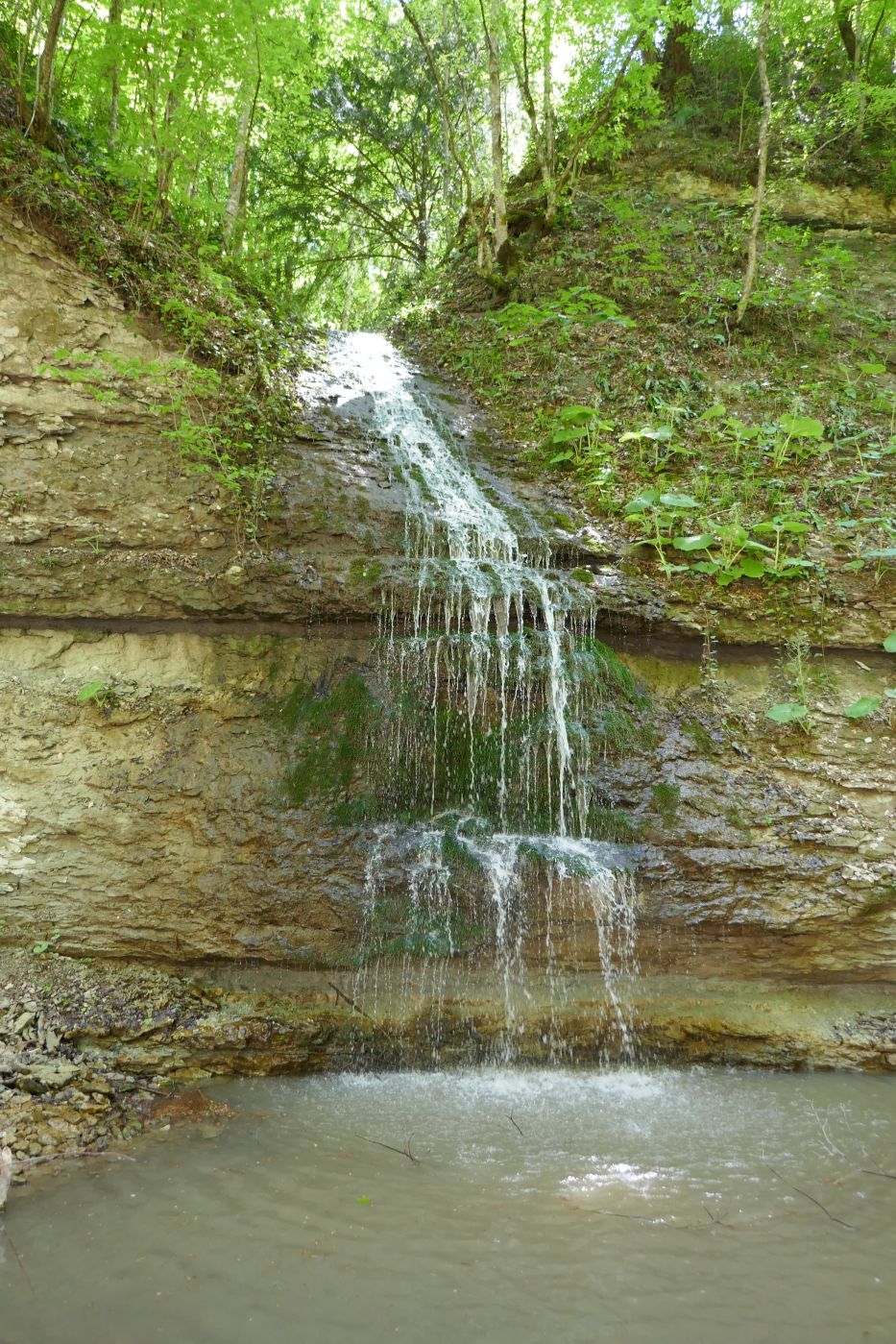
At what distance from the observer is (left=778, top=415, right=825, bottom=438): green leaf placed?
22.6 ft

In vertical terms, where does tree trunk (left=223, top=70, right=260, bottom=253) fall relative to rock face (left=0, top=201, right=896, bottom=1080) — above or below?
above

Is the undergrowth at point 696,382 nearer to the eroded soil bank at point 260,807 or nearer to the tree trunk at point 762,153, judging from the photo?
the tree trunk at point 762,153

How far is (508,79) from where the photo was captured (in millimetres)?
13945

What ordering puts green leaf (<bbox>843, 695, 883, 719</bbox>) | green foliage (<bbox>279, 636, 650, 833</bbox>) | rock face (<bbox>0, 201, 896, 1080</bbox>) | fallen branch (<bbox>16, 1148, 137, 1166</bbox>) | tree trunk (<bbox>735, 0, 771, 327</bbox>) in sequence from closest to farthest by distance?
fallen branch (<bbox>16, 1148, 137, 1166</bbox>) < rock face (<bbox>0, 201, 896, 1080</bbox>) < green foliage (<bbox>279, 636, 650, 833</bbox>) < green leaf (<bbox>843, 695, 883, 719</bbox>) < tree trunk (<bbox>735, 0, 771, 327</bbox>)

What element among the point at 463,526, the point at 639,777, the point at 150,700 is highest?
the point at 463,526

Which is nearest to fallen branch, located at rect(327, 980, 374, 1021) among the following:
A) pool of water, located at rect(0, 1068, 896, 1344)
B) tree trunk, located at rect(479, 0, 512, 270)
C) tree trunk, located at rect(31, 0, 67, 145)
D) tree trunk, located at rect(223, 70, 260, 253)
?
pool of water, located at rect(0, 1068, 896, 1344)

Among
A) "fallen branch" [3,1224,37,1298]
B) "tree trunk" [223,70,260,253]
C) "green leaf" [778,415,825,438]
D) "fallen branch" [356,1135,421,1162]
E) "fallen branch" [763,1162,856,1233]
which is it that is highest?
"tree trunk" [223,70,260,253]

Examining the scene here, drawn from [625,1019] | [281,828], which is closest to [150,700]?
[281,828]

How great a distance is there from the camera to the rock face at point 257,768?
476cm

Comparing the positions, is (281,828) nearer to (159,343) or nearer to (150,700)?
(150,700)

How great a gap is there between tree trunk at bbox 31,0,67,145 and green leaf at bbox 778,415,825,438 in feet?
24.0

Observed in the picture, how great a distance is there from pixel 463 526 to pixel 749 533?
251 centimetres

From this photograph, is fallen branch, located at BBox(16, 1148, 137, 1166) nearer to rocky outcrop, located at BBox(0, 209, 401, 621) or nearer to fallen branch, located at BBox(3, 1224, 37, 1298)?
fallen branch, located at BBox(3, 1224, 37, 1298)

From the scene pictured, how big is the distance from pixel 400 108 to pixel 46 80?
10.4 metres
